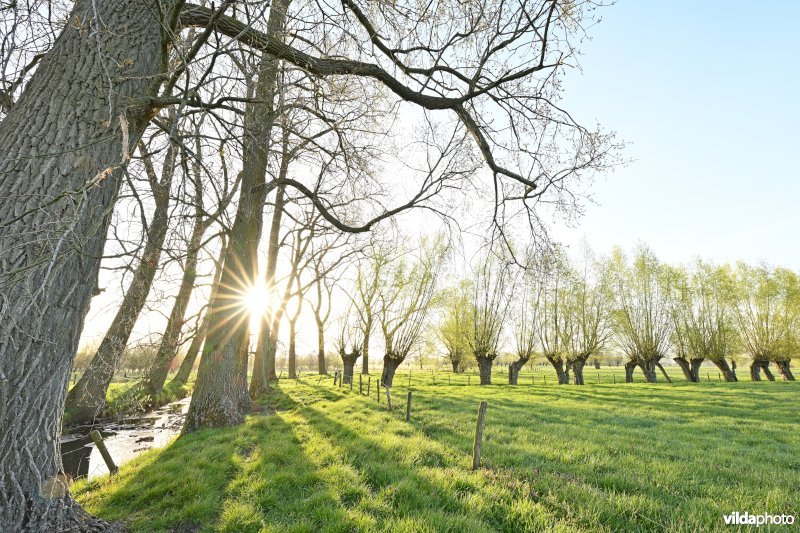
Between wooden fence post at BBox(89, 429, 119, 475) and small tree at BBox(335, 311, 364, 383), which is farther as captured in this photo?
small tree at BBox(335, 311, 364, 383)

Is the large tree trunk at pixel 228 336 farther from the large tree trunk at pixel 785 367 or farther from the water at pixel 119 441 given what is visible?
the large tree trunk at pixel 785 367

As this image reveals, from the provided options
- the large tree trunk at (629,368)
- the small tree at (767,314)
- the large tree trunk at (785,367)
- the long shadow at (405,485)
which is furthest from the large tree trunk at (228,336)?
the large tree trunk at (785,367)

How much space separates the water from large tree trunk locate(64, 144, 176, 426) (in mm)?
839

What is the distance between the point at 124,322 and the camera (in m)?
4.74

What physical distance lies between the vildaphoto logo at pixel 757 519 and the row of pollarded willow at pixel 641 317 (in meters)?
22.4

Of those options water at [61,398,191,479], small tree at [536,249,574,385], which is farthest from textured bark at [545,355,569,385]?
water at [61,398,191,479]

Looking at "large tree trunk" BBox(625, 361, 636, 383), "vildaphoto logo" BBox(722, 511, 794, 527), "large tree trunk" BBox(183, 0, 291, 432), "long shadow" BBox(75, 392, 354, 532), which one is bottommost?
"large tree trunk" BBox(625, 361, 636, 383)

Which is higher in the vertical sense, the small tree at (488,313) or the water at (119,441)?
the small tree at (488,313)

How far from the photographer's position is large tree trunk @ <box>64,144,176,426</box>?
11.8 feet

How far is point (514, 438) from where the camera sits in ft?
26.1

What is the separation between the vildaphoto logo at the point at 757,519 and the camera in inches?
149

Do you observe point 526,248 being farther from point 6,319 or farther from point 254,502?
point 6,319

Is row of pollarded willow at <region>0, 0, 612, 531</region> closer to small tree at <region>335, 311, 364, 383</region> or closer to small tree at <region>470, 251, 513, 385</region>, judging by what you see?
small tree at <region>335, 311, 364, 383</region>

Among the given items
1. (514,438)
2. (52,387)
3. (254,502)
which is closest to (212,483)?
(254,502)
